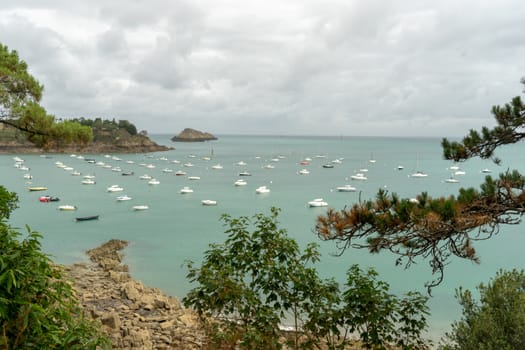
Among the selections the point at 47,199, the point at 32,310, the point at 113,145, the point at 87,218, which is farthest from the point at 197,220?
the point at 113,145

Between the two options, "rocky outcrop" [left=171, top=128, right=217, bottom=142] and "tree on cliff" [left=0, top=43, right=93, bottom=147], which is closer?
"tree on cliff" [left=0, top=43, right=93, bottom=147]

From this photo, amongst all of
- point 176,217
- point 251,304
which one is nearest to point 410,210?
point 251,304

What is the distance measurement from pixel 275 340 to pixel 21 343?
263 centimetres

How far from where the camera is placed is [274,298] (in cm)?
466

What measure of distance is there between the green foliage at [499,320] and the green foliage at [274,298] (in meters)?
0.81

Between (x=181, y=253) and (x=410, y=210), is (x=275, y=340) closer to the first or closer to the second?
(x=410, y=210)

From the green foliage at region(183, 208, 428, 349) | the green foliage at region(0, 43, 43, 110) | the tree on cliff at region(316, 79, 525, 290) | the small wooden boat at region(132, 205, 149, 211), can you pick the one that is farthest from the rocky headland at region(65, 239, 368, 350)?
the small wooden boat at region(132, 205, 149, 211)

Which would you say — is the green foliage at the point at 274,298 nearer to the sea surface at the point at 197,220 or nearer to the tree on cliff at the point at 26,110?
the sea surface at the point at 197,220

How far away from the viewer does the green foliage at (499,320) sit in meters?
4.77

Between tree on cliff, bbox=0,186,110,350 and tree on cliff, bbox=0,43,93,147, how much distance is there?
19.9ft

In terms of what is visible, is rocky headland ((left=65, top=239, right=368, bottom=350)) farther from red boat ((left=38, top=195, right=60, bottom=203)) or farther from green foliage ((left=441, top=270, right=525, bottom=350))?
red boat ((left=38, top=195, right=60, bottom=203))

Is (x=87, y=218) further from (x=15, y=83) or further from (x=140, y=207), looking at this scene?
(x=15, y=83)

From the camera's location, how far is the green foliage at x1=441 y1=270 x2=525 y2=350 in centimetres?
477

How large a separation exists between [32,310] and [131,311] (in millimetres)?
7936
